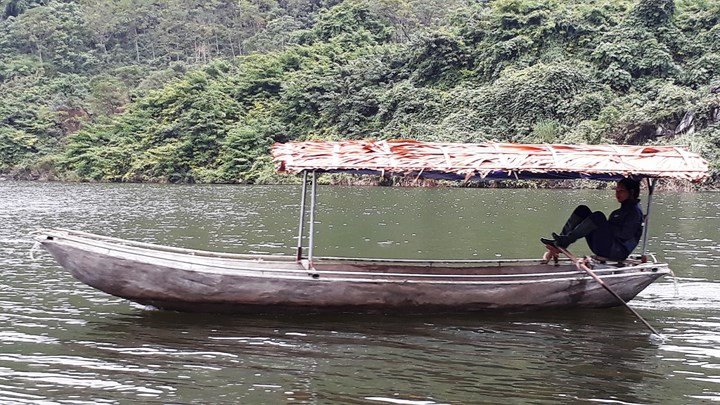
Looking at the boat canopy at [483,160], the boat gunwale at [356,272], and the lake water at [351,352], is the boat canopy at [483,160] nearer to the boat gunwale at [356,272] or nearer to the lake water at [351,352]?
the boat gunwale at [356,272]

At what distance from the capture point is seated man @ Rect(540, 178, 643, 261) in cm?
886

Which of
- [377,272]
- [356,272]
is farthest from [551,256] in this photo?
[356,272]

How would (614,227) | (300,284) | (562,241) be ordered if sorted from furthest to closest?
(614,227), (562,241), (300,284)

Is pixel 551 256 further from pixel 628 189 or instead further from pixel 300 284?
pixel 300 284

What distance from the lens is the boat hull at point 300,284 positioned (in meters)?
8.14

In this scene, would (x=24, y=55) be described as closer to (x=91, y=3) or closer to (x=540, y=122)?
(x=91, y=3)

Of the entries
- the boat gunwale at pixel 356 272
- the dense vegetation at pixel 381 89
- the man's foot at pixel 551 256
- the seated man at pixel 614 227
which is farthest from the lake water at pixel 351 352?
the dense vegetation at pixel 381 89

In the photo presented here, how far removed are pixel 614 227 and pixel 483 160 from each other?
2.14 meters

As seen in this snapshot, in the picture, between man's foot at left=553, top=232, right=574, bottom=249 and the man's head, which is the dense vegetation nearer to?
the man's head

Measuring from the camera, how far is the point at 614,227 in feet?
29.6

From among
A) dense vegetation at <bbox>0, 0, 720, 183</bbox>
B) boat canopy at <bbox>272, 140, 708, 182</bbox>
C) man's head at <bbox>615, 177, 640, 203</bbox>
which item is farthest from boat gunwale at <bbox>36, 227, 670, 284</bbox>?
dense vegetation at <bbox>0, 0, 720, 183</bbox>

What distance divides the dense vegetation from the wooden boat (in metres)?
29.2

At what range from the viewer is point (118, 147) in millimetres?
51062

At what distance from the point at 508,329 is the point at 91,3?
82423 mm
